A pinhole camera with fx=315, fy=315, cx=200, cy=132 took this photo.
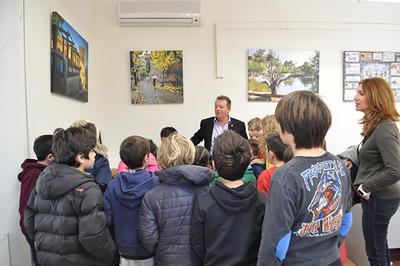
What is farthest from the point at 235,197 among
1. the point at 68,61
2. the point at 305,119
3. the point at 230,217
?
the point at 68,61

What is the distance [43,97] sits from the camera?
2.43 m

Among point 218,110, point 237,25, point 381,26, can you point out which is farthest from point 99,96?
point 381,26

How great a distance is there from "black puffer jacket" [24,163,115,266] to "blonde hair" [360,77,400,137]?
1.68 m

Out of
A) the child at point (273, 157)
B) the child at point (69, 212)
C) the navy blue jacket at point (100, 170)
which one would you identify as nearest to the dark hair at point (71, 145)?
the child at point (69, 212)

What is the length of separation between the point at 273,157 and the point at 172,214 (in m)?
0.68

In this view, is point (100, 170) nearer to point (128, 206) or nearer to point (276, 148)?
point (128, 206)

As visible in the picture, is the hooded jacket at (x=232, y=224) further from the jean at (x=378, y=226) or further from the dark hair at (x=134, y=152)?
the jean at (x=378, y=226)

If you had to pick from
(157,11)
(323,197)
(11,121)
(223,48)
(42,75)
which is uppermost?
(157,11)

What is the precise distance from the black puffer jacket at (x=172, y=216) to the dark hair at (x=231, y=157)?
207 millimetres

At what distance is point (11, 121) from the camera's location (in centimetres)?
210

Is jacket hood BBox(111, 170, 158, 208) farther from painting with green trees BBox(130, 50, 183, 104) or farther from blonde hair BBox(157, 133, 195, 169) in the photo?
painting with green trees BBox(130, 50, 183, 104)

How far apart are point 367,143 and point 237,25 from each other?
2.94 metres

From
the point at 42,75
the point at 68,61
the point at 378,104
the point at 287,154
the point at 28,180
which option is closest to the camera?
the point at 287,154

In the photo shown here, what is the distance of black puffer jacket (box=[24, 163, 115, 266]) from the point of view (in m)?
1.48
